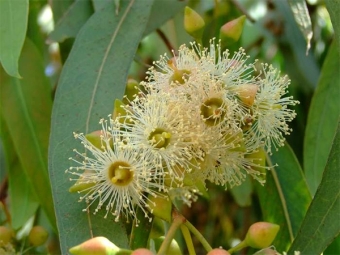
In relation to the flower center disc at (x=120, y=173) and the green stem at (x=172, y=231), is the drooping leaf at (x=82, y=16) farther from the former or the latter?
the green stem at (x=172, y=231)

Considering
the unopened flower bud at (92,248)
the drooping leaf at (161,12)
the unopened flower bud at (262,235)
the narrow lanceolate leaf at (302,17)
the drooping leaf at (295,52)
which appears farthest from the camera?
the drooping leaf at (295,52)

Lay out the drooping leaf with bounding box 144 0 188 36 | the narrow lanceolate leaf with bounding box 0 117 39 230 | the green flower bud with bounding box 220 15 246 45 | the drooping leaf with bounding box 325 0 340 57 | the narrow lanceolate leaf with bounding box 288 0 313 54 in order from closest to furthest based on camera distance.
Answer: the drooping leaf with bounding box 325 0 340 57 → the green flower bud with bounding box 220 15 246 45 → the narrow lanceolate leaf with bounding box 288 0 313 54 → the narrow lanceolate leaf with bounding box 0 117 39 230 → the drooping leaf with bounding box 144 0 188 36

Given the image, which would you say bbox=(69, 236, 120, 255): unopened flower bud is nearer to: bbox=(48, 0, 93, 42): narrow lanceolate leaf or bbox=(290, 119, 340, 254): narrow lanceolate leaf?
bbox=(290, 119, 340, 254): narrow lanceolate leaf

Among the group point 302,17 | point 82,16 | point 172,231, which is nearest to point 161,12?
point 82,16

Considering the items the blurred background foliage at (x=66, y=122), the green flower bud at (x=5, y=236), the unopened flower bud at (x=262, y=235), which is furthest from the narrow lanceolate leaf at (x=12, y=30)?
the unopened flower bud at (x=262, y=235)

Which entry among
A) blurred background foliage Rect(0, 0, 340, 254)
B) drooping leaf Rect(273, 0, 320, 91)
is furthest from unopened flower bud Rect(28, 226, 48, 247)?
drooping leaf Rect(273, 0, 320, 91)

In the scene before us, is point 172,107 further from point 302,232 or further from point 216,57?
point 302,232

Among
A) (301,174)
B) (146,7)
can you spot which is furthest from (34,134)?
(301,174)
